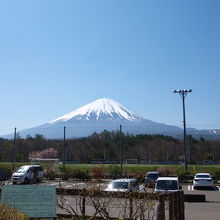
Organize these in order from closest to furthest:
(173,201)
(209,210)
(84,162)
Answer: (173,201), (209,210), (84,162)

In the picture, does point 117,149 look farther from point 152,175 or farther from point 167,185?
point 167,185

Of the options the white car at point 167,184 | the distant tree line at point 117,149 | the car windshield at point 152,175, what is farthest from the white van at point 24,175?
the distant tree line at point 117,149

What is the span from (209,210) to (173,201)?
8.63m

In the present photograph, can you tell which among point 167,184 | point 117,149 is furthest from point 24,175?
point 117,149

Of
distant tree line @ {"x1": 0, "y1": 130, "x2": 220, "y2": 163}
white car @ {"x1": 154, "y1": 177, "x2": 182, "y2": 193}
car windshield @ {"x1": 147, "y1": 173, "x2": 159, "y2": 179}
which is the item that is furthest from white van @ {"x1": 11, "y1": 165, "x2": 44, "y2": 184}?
distant tree line @ {"x1": 0, "y1": 130, "x2": 220, "y2": 163}

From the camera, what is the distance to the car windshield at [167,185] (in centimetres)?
2100

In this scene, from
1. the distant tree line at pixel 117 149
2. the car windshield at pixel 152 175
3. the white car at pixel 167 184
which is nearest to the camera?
the white car at pixel 167 184

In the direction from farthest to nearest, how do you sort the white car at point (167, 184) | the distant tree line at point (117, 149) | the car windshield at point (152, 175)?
the distant tree line at point (117, 149) < the car windshield at point (152, 175) < the white car at point (167, 184)

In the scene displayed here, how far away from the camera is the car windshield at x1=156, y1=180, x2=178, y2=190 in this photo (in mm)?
21005

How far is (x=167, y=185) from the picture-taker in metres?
21.1

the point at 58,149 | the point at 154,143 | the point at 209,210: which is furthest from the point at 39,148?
the point at 209,210

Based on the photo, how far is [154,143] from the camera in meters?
74.8

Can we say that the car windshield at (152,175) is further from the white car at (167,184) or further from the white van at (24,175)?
the white car at (167,184)

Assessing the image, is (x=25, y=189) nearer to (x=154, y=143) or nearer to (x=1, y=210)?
(x=1, y=210)
